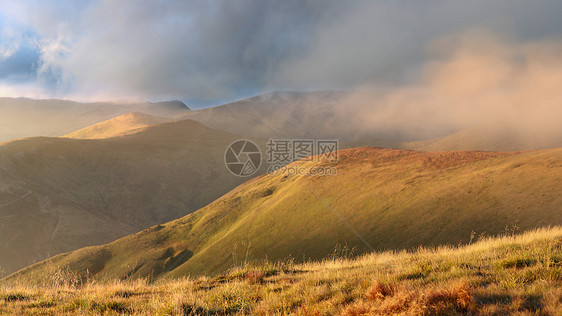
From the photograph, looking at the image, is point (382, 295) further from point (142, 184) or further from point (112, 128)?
point (112, 128)

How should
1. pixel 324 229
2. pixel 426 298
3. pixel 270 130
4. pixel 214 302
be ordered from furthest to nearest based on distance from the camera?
pixel 270 130 → pixel 324 229 → pixel 214 302 → pixel 426 298

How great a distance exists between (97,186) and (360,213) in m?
67.6

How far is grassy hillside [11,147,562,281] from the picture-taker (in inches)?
524

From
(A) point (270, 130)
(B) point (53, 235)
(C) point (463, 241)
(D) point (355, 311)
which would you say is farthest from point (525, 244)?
(A) point (270, 130)

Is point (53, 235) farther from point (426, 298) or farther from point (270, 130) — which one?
point (270, 130)

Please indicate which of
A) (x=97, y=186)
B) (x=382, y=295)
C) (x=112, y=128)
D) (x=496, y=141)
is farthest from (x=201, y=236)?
(x=112, y=128)

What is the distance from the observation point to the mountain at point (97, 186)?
142 ft

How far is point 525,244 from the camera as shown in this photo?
720 centimetres

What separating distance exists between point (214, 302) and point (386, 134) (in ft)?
469

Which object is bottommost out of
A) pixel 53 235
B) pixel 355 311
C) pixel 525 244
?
pixel 53 235

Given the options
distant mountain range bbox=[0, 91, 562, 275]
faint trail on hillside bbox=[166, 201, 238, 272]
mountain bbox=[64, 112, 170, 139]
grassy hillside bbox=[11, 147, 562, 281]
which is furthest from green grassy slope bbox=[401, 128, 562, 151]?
mountain bbox=[64, 112, 170, 139]

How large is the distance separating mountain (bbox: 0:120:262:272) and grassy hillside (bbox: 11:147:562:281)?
72.4 ft

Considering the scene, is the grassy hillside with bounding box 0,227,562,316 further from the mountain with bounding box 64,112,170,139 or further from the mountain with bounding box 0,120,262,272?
the mountain with bounding box 64,112,170,139

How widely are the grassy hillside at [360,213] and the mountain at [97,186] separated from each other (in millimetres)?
22053
